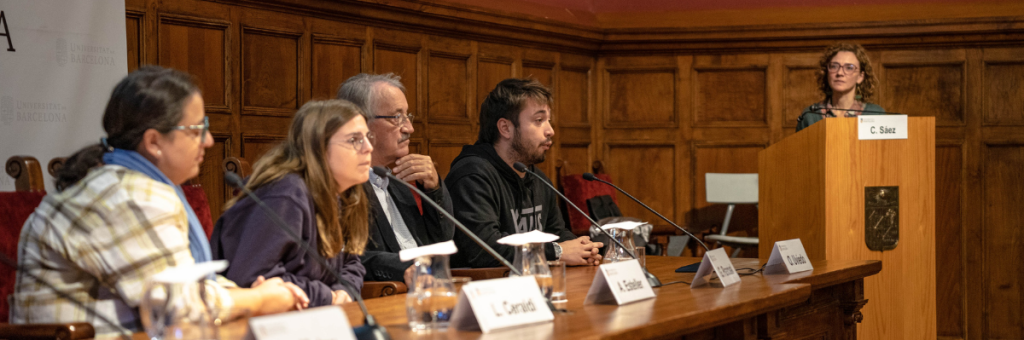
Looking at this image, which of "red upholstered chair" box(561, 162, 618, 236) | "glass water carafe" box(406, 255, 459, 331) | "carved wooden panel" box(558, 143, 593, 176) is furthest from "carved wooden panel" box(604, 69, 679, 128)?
"glass water carafe" box(406, 255, 459, 331)

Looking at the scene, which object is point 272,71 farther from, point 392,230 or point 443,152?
point 392,230

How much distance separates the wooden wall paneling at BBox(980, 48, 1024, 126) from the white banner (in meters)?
4.80

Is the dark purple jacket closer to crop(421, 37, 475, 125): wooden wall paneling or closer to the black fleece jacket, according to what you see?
the black fleece jacket

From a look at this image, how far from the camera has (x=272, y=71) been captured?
4203mm

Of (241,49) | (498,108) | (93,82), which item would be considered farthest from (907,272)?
(93,82)

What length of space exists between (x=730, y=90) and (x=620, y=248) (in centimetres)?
367

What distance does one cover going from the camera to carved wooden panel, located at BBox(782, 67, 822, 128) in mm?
5691

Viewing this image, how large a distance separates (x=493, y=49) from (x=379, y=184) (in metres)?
2.54

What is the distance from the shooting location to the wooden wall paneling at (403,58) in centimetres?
468

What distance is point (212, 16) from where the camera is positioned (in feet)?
12.9

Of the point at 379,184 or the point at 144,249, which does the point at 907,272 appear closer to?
the point at 379,184

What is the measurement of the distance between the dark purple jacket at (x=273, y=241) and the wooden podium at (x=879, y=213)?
7.17 feet

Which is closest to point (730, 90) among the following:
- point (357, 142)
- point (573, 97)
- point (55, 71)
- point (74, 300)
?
point (573, 97)

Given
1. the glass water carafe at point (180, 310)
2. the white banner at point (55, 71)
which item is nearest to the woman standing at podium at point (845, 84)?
the white banner at point (55, 71)
